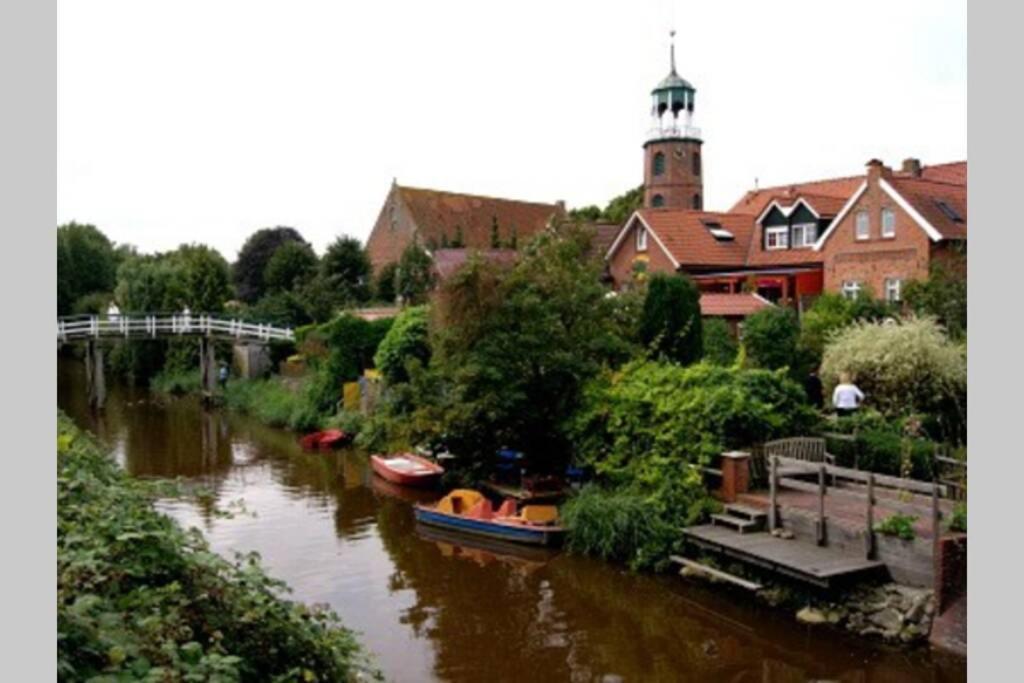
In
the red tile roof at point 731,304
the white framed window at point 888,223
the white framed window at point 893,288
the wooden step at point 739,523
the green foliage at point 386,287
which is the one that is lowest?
the wooden step at point 739,523

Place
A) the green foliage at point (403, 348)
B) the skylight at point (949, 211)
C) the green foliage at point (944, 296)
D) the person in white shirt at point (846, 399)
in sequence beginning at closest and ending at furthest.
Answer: the person in white shirt at point (846, 399)
the green foliage at point (944, 296)
the green foliage at point (403, 348)
the skylight at point (949, 211)

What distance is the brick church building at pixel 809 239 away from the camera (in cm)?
2967

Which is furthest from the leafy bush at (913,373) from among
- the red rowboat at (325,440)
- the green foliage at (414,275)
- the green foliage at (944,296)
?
the green foliage at (414,275)

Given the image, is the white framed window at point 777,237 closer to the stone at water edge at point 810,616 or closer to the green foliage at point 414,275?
the green foliage at point 414,275

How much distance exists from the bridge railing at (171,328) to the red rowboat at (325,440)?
12062 millimetres

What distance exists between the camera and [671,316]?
69.8ft

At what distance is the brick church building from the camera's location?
29.7m

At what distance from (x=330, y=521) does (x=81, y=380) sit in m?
40.0

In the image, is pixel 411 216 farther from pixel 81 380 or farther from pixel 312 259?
pixel 81 380

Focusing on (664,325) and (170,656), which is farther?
(664,325)

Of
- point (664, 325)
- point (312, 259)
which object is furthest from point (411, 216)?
point (664, 325)

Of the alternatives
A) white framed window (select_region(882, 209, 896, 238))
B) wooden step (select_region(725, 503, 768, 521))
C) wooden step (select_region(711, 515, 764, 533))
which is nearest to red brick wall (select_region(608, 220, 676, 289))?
white framed window (select_region(882, 209, 896, 238))

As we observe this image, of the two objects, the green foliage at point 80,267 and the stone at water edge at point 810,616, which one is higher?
the green foliage at point 80,267

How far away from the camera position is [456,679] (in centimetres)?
1140
